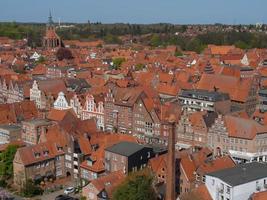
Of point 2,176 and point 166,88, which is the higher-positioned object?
point 166,88

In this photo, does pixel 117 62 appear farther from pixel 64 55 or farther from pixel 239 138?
pixel 239 138

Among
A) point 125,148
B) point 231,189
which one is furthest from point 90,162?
point 231,189

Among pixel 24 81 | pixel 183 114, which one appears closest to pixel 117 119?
pixel 183 114

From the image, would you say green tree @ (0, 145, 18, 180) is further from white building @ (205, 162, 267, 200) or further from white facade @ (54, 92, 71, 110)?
→ white building @ (205, 162, 267, 200)

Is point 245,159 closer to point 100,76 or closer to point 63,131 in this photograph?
point 63,131

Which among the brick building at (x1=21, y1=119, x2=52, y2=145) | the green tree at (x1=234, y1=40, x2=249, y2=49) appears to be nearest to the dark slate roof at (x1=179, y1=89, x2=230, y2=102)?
the brick building at (x1=21, y1=119, x2=52, y2=145)

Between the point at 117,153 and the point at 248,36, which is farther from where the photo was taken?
the point at 248,36

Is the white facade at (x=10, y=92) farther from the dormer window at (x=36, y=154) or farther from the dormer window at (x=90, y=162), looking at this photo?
the dormer window at (x=90, y=162)
